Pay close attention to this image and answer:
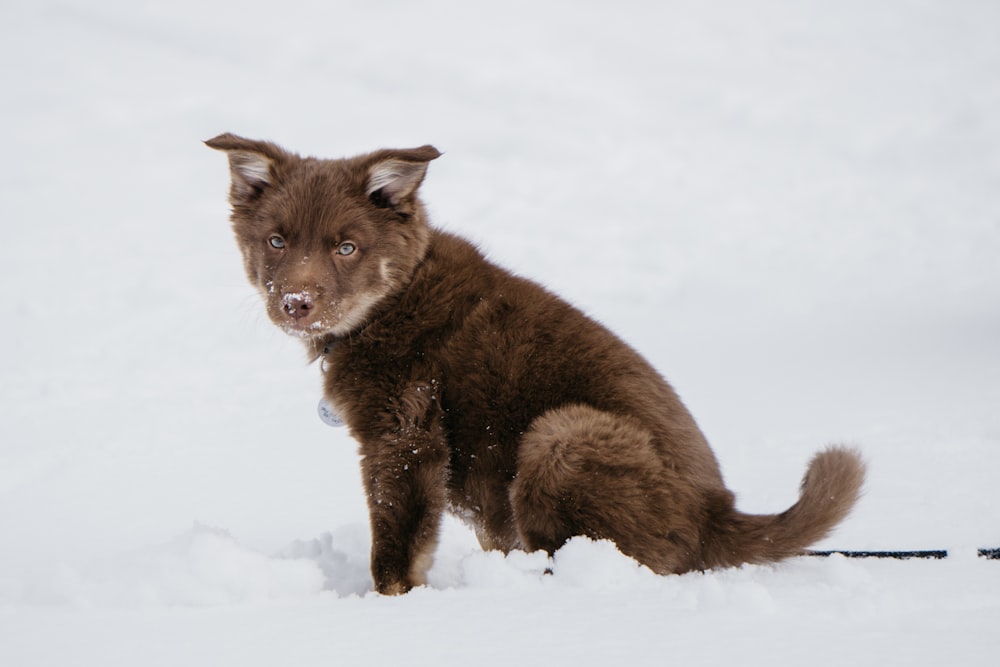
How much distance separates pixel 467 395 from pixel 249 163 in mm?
1554

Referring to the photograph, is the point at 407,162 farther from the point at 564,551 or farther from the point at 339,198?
the point at 564,551

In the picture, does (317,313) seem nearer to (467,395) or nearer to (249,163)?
(467,395)

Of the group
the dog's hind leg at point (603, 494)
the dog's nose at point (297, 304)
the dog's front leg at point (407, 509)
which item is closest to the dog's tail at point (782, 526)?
the dog's hind leg at point (603, 494)

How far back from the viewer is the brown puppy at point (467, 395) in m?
3.66

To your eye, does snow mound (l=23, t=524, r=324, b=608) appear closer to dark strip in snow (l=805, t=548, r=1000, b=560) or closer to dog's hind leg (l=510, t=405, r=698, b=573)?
dog's hind leg (l=510, t=405, r=698, b=573)

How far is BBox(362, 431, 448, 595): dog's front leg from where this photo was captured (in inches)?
153

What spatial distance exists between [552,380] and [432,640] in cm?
144

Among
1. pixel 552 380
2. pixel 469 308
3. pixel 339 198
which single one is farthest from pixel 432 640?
pixel 339 198

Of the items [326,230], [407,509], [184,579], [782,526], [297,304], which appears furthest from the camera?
[326,230]

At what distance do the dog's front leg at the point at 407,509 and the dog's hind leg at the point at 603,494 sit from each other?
39 centimetres

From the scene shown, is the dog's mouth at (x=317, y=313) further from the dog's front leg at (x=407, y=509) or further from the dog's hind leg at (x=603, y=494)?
the dog's hind leg at (x=603, y=494)

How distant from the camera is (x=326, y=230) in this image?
4.19m

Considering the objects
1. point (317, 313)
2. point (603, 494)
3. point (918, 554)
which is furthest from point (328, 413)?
point (918, 554)

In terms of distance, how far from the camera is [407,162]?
4.25 m
